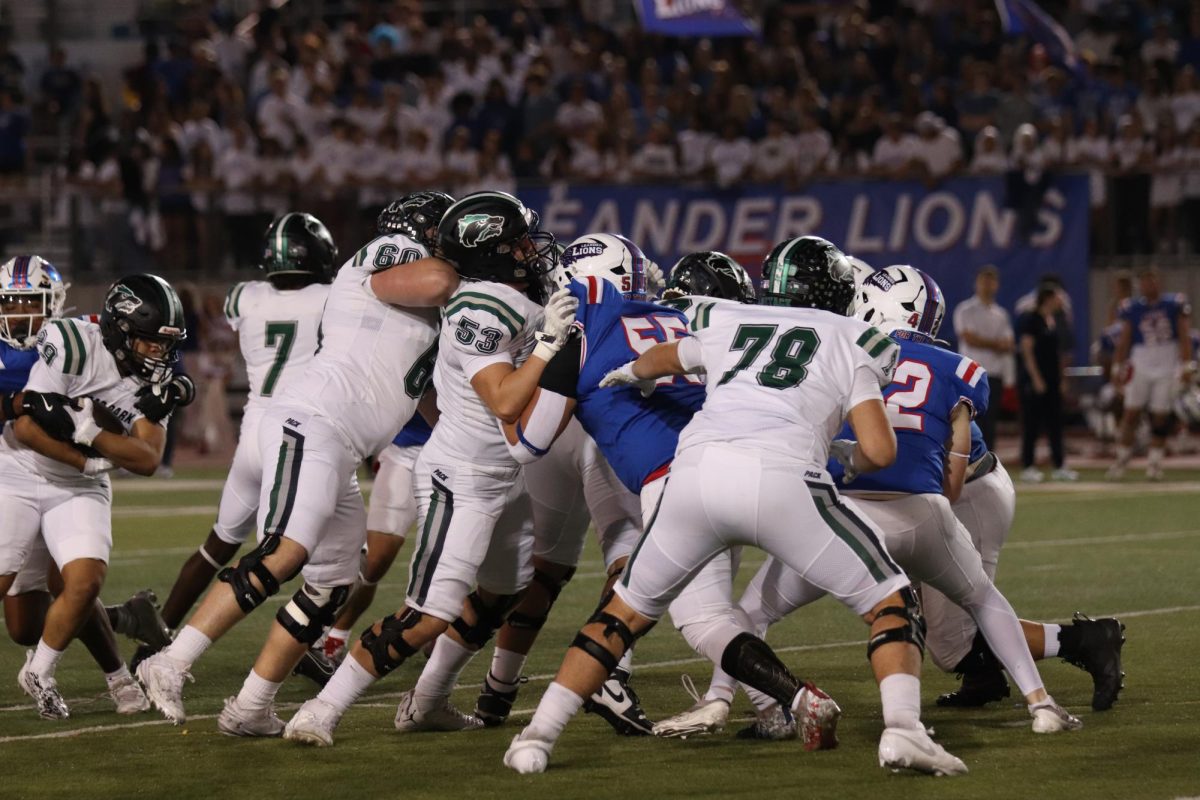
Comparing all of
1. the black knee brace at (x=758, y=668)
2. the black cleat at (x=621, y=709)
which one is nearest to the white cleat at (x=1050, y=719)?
the black knee brace at (x=758, y=668)

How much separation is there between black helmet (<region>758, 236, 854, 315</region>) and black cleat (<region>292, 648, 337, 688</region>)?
275 cm

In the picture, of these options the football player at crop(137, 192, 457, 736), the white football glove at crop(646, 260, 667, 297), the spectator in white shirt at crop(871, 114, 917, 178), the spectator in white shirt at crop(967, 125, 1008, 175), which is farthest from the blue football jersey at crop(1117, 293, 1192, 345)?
the football player at crop(137, 192, 457, 736)

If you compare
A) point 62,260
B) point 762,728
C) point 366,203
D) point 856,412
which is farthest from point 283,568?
point 62,260

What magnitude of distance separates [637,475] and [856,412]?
88cm

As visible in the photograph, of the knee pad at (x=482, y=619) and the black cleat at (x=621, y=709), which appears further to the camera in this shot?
the knee pad at (x=482, y=619)

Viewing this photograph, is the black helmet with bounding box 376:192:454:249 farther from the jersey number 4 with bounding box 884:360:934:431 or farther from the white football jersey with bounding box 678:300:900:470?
the jersey number 4 with bounding box 884:360:934:431

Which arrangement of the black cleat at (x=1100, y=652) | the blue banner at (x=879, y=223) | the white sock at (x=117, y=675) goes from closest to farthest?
the black cleat at (x=1100, y=652)
the white sock at (x=117, y=675)
the blue banner at (x=879, y=223)

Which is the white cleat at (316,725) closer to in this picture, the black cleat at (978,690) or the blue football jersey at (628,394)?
the blue football jersey at (628,394)

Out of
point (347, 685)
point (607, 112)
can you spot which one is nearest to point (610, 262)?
point (347, 685)

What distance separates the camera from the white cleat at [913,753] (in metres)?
5.41

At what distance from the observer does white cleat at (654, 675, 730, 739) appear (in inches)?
253

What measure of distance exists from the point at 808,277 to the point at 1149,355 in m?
11.7

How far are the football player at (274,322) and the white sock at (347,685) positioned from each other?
166 cm

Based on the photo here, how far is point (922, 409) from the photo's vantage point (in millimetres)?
6430
